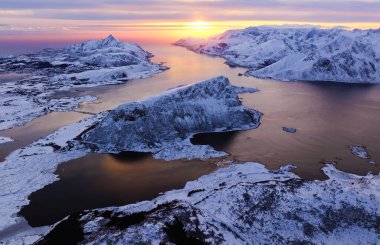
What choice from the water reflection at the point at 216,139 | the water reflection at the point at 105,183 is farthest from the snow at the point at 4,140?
the water reflection at the point at 216,139

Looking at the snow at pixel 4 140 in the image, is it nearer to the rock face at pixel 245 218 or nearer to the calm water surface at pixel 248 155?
the calm water surface at pixel 248 155

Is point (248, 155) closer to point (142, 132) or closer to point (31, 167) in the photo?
point (142, 132)

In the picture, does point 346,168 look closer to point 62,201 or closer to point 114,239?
point 114,239

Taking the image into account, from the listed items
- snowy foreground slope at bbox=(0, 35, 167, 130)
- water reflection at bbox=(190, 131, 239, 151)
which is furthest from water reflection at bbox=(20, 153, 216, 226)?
snowy foreground slope at bbox=(0, 35, 167, 130)

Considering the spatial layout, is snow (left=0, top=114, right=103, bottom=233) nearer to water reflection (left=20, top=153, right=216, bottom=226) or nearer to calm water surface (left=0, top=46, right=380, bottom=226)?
water reflection (left=20, top=153, right=216, bottom=226)

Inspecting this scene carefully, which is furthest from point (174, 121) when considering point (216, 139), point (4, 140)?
point (4, 140)

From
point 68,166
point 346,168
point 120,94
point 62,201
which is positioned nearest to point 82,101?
point 120,94
